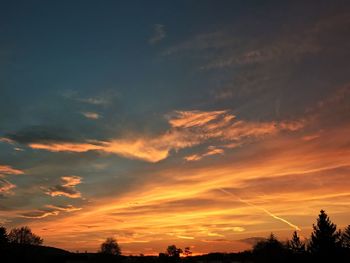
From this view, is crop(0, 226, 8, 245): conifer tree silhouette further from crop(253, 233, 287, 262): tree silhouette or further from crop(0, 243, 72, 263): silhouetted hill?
crop(253, 233, 287, 262): tree silhouette

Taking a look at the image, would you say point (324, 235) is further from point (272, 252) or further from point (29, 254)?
point (29, 254)

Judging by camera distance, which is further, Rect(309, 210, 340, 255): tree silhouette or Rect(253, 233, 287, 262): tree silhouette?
Rect(253, 233, 287, 262): tree silhouette

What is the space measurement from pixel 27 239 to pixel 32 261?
190 ft

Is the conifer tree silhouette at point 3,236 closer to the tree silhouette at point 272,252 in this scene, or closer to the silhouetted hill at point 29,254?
the silhouetted hill at point 29,254

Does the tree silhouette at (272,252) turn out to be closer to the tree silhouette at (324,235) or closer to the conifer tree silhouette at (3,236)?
the tree silhouette at (324,235)

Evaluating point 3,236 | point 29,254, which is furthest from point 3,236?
point 29,254

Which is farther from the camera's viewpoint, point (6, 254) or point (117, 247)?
point (117, 247)

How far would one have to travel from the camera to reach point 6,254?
103m

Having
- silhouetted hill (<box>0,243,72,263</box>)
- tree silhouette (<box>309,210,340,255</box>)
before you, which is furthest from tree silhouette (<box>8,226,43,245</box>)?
tree silhouette (<box>309,210,340,255</box>)

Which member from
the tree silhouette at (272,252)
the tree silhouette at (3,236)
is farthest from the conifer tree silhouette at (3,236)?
the tree silhouette at (272,252)

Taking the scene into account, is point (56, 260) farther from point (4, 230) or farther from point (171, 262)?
point (171, 262)

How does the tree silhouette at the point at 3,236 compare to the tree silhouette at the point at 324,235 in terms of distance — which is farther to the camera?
Result: the tree silhouette at the point at 3,236

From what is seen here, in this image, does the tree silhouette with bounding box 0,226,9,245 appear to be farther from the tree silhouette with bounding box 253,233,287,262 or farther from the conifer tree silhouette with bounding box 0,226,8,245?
the tree silhouette with bounding box 253,233,287,262

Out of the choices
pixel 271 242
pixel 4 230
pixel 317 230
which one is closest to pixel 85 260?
pixel 4 230
